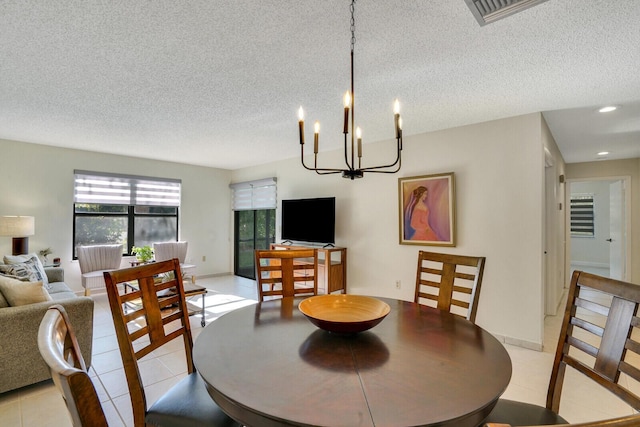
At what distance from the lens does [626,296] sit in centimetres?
117

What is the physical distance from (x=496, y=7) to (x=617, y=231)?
20.6 feet

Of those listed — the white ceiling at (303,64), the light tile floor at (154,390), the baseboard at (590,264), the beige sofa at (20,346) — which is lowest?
the light tile floor at (154,390)

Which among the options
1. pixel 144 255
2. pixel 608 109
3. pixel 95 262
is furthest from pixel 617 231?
pixel 95 262

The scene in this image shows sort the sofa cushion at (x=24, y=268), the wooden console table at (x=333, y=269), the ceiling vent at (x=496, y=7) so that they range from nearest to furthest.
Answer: the ceiling vent at (x=496, y=7) < the sofa cushion at (x=24, y=268) < the wooden console table at (x=333, y=269)

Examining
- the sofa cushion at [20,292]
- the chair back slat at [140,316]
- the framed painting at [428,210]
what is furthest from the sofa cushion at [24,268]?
the framed painting at [428,210]

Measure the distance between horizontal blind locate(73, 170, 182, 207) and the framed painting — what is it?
4393 millimetres

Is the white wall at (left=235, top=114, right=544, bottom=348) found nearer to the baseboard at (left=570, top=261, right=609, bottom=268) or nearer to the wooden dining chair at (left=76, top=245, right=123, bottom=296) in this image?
the wooden dining chair at (left=76, top=245, right=123, bottom=296)

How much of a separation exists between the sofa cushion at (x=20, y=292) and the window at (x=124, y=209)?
3.12m

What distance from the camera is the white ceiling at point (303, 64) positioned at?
1.74m

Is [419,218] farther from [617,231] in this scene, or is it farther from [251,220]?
[617,231]

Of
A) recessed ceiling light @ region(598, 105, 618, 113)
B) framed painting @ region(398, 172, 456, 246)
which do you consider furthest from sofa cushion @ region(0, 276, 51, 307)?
recessed ceiling light @ region(598, 105, 618, 113)

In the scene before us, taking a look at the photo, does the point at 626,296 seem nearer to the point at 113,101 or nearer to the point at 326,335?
the point at 326,335

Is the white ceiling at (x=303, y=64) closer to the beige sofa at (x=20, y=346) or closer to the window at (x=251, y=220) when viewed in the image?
the beige sofa at (x=20, y=346)

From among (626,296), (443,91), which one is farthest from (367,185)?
(626,296)
